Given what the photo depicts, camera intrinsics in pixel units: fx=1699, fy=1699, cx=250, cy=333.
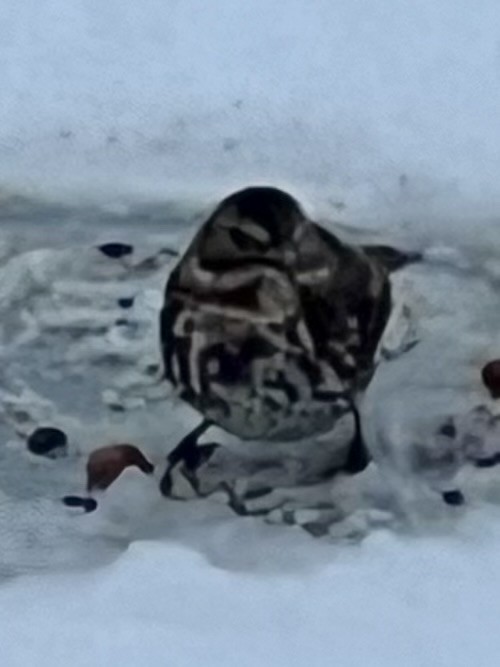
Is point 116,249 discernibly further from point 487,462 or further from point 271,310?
point 487,462

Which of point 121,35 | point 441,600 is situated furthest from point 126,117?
point 441,600

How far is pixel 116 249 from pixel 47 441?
0.09 m

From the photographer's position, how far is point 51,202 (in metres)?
0.73

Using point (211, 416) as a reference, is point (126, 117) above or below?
above

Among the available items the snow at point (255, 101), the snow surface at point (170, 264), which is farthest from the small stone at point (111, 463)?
the snow at point (255, 101)

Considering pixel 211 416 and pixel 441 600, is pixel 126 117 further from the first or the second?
pixel 441 600

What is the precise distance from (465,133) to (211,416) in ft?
0.54

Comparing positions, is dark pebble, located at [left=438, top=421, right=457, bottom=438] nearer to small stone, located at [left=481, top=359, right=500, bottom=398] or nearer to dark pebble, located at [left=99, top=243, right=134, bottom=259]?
small stone, located at [left=481, top=359, right=500, bottom=398]

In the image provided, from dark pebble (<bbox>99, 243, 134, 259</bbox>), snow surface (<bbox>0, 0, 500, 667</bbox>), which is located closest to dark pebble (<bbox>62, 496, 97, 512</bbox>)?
snow surface (<bbox>0, 0, 500, 667</bbox>)

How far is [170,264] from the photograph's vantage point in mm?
731

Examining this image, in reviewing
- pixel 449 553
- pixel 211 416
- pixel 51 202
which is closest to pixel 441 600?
pixel 449 553

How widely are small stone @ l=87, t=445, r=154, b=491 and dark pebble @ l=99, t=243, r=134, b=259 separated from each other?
0.27ft

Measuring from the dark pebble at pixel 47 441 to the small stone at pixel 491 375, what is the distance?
18 centimetres

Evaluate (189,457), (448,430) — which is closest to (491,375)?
(448,430)
